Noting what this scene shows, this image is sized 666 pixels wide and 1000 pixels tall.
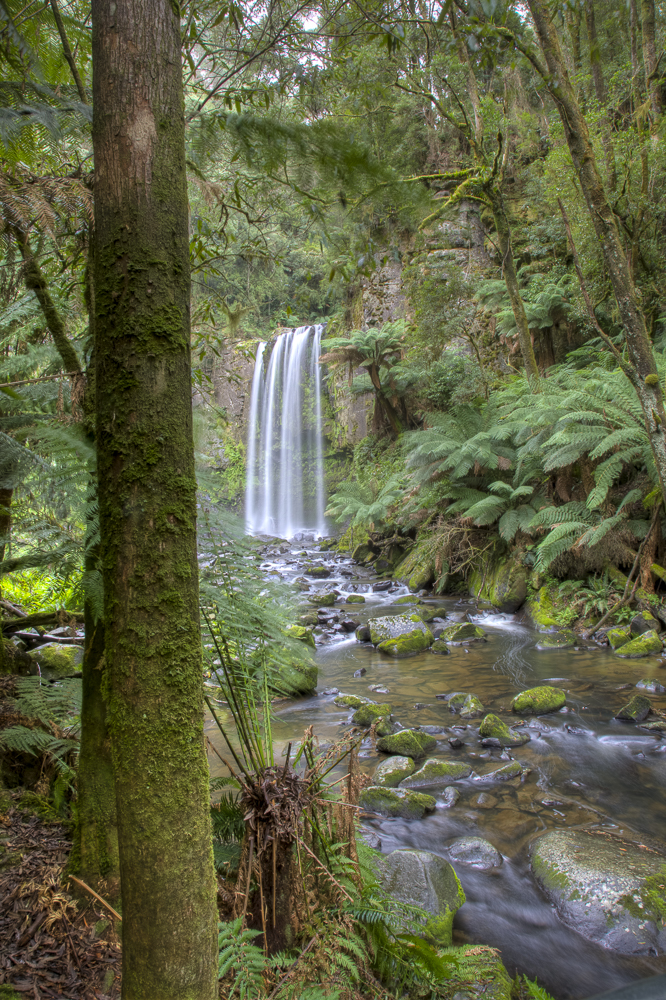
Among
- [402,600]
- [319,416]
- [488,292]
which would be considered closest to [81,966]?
[402,600]

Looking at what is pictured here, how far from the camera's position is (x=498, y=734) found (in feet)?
13.0

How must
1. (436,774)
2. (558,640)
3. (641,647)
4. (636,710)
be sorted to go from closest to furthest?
(436,774)
(636,710)
(641,647)
(558,640)

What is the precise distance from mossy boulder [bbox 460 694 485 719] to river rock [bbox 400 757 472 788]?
885 millimetres

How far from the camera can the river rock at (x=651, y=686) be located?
4520mm

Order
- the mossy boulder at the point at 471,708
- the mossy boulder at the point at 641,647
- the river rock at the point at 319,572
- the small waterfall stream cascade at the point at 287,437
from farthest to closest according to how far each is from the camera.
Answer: the small waterfall stream cascade at the point at 287,437 → the river rock at the point at 319,572 → the mossy boulder at the point at 641,647 → the mossy boulder at the point at 471,708

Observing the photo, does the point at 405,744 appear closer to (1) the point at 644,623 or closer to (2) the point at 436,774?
(2) the point at 436,774

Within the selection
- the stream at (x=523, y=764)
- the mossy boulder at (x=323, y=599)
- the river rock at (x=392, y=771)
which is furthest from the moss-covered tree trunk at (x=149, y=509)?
the mossy boulder at (x=323, y=599)

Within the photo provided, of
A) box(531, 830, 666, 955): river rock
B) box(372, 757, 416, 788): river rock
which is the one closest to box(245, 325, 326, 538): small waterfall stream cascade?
box(372, 757, 416, 788): river rock

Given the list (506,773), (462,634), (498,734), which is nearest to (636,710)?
(498,734)

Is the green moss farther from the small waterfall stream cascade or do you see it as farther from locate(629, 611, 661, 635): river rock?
the small waterfall stream cascade

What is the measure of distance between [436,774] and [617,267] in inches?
162

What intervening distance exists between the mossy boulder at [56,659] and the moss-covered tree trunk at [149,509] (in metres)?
2.32

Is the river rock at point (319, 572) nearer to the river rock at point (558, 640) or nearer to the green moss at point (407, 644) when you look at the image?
the green moss at point (407, 644)

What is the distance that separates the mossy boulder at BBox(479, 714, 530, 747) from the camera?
390cm
